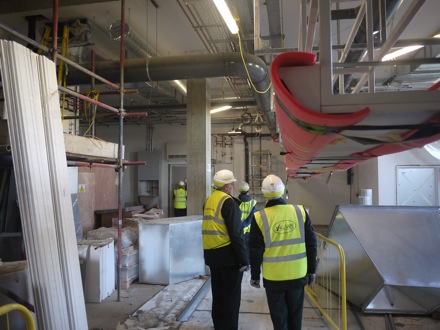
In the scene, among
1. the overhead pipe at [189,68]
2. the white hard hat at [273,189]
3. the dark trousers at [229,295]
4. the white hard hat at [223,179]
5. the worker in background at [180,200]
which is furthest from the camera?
the worker in background at [180,200]

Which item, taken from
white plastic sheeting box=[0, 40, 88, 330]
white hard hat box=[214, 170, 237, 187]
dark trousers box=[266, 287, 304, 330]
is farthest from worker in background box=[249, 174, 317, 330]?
white plastic sheeting box=[0, 40, 88, 330]

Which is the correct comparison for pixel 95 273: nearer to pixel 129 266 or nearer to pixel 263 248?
pixel 129 266

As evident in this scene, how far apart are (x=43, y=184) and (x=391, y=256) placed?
399 cm

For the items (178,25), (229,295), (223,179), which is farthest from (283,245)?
(178,25)

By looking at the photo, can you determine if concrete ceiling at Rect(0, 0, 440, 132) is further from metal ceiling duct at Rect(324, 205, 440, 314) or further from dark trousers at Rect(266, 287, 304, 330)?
dark trousers at Rect(266, 287, 304, 330)

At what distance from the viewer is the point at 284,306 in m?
2.78

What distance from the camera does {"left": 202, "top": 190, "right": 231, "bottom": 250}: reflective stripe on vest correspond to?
10.8ft

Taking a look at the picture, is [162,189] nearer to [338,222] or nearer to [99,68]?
[99,68]

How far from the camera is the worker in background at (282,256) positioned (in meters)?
2.71

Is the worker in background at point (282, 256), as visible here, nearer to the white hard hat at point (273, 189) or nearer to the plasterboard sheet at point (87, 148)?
the white hard hat at point (273, 189)

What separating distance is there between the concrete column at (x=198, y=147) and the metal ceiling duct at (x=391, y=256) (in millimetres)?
3019

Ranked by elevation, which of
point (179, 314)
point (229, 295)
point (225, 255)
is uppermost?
point (225, 255)

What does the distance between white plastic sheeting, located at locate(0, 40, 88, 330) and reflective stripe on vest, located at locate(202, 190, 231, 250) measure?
1302mm

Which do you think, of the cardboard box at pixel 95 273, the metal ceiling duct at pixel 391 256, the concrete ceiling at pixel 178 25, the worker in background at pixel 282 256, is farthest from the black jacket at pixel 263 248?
the cardboard box at pixel 95 273
